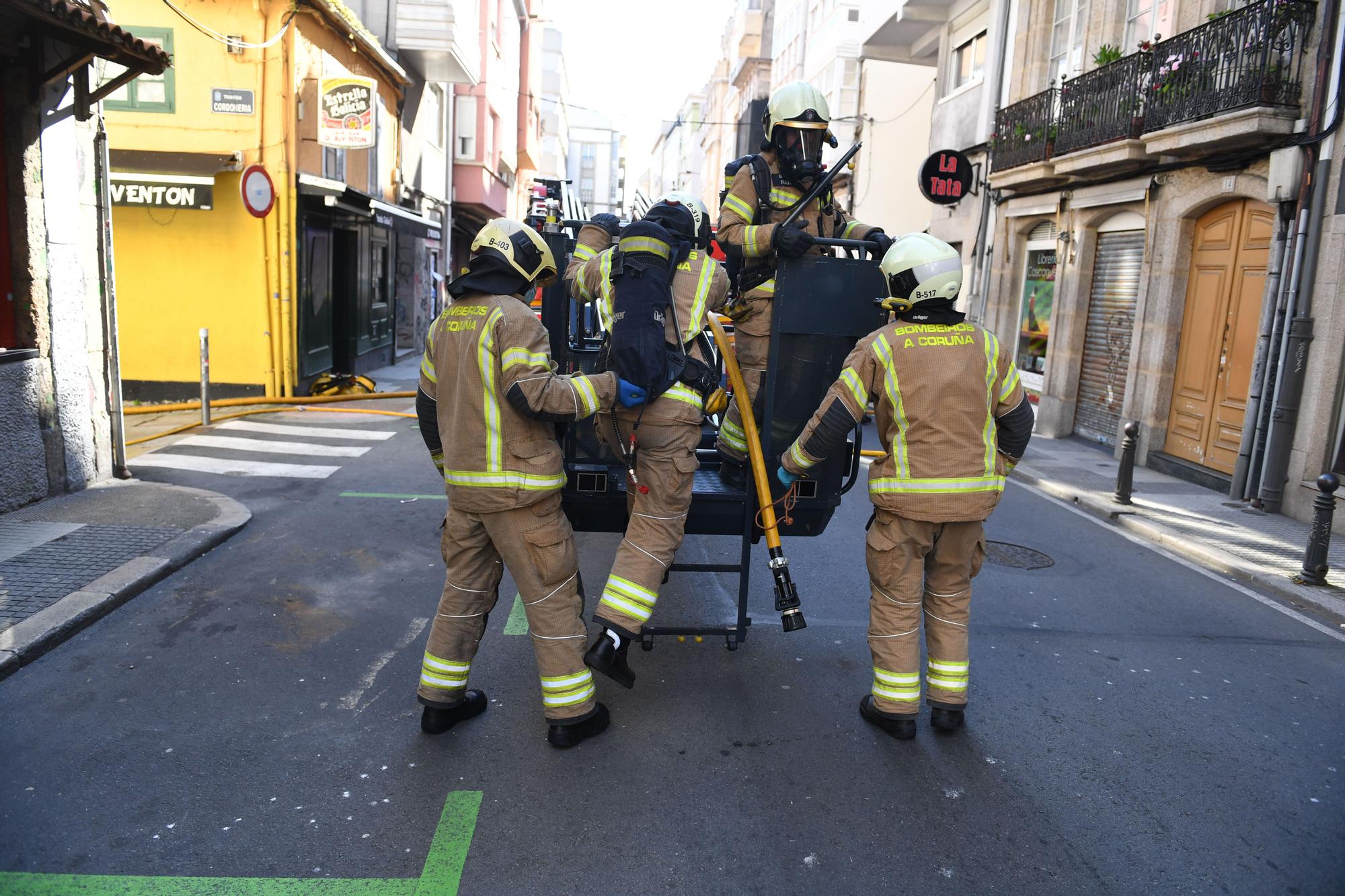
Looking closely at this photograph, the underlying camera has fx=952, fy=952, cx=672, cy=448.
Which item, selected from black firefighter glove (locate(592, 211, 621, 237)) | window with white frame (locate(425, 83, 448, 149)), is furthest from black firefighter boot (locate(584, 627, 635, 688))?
window with white frame (locate(425, 83, 448, 149))

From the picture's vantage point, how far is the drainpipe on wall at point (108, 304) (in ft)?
26.0

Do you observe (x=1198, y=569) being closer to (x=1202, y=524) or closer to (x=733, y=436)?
(x=1202, y=524)

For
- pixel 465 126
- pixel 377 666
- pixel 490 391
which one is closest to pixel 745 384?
pixel 490 391

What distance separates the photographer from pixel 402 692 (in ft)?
14.4

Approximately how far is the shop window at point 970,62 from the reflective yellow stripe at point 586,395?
16155mm

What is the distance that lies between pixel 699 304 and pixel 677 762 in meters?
1.97

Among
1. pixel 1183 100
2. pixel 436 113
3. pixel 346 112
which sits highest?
pixel 436 113

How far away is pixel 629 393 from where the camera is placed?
3994 mm

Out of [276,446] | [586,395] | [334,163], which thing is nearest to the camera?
[586,395]

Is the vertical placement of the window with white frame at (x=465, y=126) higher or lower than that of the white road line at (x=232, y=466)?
higher

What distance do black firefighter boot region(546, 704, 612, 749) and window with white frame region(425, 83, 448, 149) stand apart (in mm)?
20326

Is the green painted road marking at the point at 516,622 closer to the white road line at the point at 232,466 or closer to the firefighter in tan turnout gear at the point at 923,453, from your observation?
the firefighter in tan turnout gear at the point at 923,453

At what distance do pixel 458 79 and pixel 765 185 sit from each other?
17.6 metres

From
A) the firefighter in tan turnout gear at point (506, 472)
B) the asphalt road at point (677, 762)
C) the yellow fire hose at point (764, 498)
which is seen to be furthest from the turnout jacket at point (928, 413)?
the asphalt road at point (677, 762)
